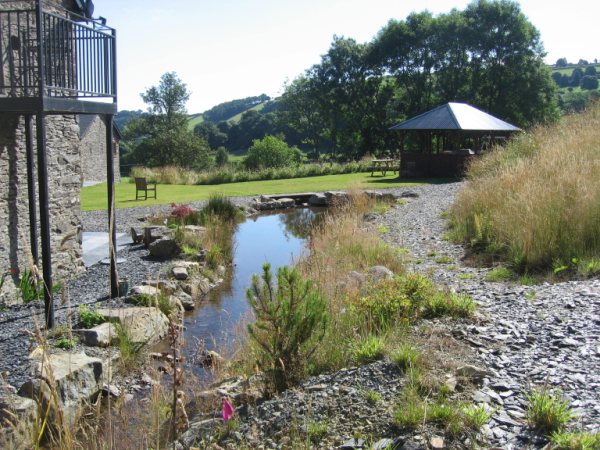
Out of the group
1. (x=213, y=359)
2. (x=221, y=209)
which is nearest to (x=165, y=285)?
(x=213, y=359)

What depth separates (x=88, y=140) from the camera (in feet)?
99.7

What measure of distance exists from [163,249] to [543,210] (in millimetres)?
6068

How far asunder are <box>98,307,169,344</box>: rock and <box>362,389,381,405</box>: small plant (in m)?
3.03

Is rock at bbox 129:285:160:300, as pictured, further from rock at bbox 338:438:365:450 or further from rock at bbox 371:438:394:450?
rock at bbox 371:438:394:450

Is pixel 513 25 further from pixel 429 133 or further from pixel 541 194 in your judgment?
pixel 541 194

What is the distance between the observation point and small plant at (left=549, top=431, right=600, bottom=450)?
2846 mm

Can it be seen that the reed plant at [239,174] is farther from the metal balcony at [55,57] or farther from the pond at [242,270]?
the metal balcony at [55,57]

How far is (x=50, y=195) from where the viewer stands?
26.4ft

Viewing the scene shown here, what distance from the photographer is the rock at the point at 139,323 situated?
6.09 meters

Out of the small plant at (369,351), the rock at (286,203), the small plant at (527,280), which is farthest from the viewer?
the rock at (286,203)

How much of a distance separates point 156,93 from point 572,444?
5316 centimetres

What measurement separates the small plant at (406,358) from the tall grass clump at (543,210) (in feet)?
11.4

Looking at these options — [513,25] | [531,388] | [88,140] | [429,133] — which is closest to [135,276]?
[531,388]

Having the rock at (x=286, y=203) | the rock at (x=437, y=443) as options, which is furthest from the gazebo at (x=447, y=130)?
the rock at (x=437, y=443)
